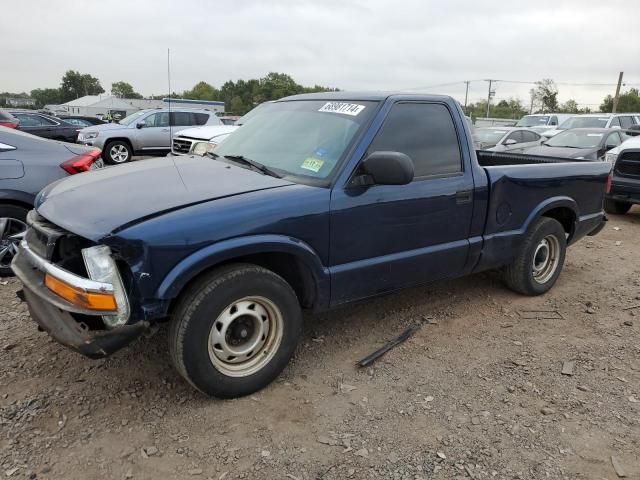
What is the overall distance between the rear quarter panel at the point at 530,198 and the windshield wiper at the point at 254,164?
5.93ft

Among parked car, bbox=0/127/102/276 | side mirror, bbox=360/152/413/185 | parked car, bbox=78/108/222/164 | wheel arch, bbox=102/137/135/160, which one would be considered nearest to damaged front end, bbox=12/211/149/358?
side mirror, bbox=360/152/413/185

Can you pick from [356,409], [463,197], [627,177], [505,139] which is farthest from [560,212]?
[505,139]

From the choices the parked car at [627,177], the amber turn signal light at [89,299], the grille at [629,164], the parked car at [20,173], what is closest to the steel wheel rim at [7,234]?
the parked car at [20,173]

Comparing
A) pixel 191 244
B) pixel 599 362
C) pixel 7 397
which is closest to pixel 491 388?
pixel 599 362

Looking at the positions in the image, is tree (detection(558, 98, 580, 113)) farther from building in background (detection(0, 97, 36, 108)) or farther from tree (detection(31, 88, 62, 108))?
tree (detection(31, 88, 62, 108))

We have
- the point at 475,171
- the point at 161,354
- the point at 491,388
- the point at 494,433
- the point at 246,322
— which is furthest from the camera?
the point at 475,171

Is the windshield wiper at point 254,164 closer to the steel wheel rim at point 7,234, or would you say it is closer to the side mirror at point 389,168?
the side mirror at point 389,168

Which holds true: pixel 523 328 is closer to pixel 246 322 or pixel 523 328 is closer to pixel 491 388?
pixel 491 388

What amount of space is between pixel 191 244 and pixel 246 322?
648mm

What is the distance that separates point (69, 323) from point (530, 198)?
3.73 meters

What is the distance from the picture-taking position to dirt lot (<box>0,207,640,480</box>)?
2514 mm

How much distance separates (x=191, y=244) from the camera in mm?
2598

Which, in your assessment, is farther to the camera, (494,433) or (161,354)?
(161,354)

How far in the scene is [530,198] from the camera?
4367 mm
